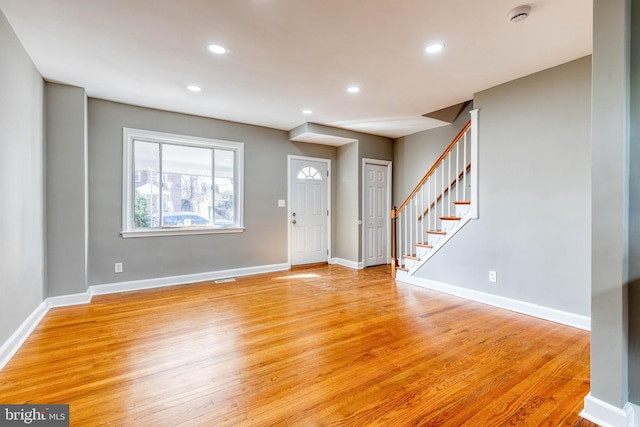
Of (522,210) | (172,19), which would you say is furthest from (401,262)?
(172,19)

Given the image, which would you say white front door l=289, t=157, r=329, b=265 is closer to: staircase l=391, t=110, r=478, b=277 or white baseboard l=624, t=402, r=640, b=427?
staircase l=391, t=110, r=478, b=277

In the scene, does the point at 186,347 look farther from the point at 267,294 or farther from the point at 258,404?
the point at 267,294

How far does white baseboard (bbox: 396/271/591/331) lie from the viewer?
2879 mm

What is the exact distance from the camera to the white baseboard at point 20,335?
221 centimetres

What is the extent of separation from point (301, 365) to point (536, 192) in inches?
114

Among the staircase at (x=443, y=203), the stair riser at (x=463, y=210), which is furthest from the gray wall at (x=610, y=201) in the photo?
the stair riser at (x=463, y=210)

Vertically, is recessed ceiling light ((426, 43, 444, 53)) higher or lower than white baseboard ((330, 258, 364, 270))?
higher

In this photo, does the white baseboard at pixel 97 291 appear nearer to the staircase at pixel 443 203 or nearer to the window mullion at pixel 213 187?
the window mullion at pixel 213 187

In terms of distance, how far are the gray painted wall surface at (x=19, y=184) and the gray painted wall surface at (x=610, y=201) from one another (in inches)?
154

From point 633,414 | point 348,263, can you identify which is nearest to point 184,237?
point 348,263

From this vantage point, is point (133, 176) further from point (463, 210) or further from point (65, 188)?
point (463, 210)

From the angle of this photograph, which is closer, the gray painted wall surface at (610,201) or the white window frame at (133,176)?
the gray painted wall surface at (610,201)

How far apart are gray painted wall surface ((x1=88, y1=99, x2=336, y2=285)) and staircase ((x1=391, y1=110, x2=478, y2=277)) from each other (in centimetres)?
161

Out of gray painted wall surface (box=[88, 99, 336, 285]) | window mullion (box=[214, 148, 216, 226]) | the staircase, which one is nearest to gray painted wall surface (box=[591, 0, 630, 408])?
the staircase
